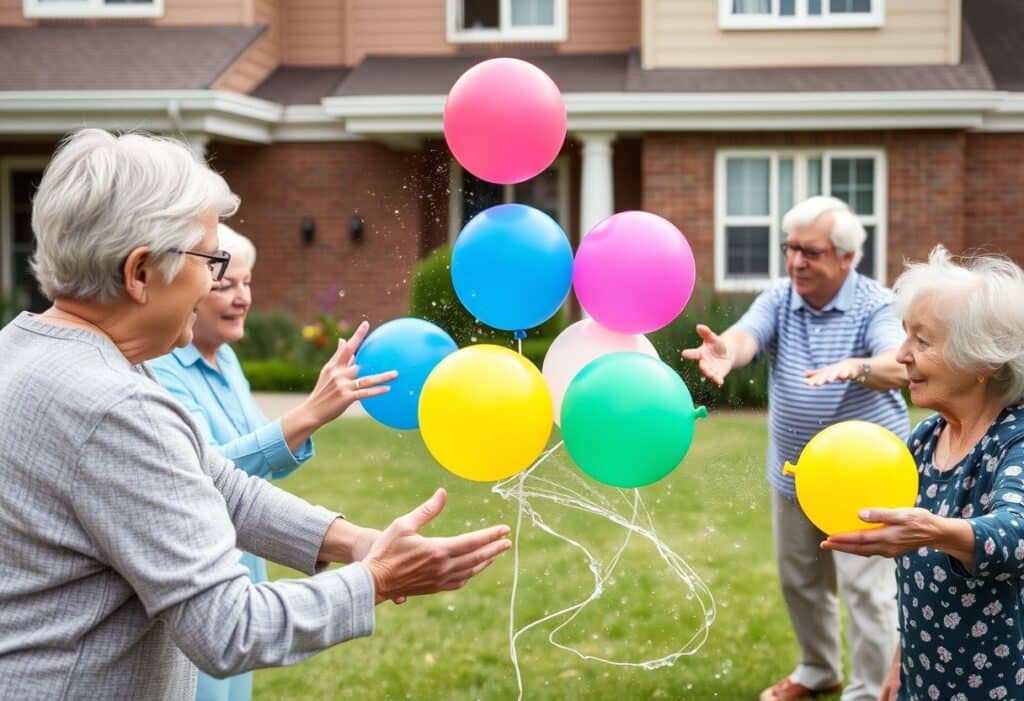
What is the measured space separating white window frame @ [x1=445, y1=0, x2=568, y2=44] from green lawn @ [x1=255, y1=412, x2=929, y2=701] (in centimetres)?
912

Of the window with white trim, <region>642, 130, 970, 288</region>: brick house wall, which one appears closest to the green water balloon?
<region>642, 130, 970, 288</region>: brick house wall

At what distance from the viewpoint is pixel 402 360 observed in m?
2.93

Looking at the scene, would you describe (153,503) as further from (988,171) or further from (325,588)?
(988,171)

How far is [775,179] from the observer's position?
42.6 ft

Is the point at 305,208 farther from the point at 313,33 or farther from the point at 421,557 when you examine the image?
the point at 421,557

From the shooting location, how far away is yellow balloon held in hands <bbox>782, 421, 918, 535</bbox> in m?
2.34

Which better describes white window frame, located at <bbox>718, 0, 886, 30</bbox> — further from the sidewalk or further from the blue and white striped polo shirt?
the blue and white striped polo shirt

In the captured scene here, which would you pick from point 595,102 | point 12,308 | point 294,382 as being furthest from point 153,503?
point 12,308

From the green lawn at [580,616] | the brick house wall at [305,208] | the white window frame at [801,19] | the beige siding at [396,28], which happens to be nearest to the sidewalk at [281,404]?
the brick house wall at [305,208]

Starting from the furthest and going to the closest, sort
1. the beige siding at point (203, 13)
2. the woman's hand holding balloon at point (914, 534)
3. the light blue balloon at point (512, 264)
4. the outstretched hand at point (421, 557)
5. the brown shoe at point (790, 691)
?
the beige siding at point (203, 13) → the brown shoe at point (790, 691) → the light blue balloon at point (512, 264) → the woman's hand holding balloon at point (914, 534) → the outstretched hand at point (421, 557)

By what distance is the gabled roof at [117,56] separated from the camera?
12.9m

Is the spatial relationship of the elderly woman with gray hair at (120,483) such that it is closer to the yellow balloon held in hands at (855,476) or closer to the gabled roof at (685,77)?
the yellow balloon held in hands at (855,476)

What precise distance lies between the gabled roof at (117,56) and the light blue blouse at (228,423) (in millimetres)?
10233

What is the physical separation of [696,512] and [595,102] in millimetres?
6957
